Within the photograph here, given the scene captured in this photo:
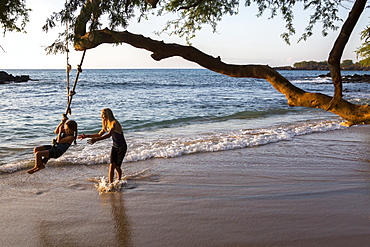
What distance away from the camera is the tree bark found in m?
4.89

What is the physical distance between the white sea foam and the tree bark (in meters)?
4.58

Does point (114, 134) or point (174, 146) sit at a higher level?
point (114, 134)

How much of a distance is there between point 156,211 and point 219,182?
6.32ft

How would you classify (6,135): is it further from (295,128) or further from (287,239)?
(287,239)

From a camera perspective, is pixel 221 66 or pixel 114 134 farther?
pixel 114 134

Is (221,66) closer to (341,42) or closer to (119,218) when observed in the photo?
(341,42)

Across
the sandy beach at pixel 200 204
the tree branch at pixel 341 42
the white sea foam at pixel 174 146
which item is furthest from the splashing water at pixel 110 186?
the tree branch at pixel 341 42

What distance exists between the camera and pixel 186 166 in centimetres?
856

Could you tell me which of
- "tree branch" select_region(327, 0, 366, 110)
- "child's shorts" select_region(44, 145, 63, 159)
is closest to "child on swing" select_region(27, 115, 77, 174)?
"child's shorts" select_region(44, 145, 63, 159)

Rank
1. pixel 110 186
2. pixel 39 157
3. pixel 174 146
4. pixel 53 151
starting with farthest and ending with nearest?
pixel 174 146 < pixel 110 186 < pixel 53 151 < pixel 39 157

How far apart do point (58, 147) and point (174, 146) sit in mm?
4674

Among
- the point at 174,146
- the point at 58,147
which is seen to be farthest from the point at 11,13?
the point at 174,146

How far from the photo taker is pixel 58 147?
639cm

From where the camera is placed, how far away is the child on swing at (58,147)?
6.16 meters
